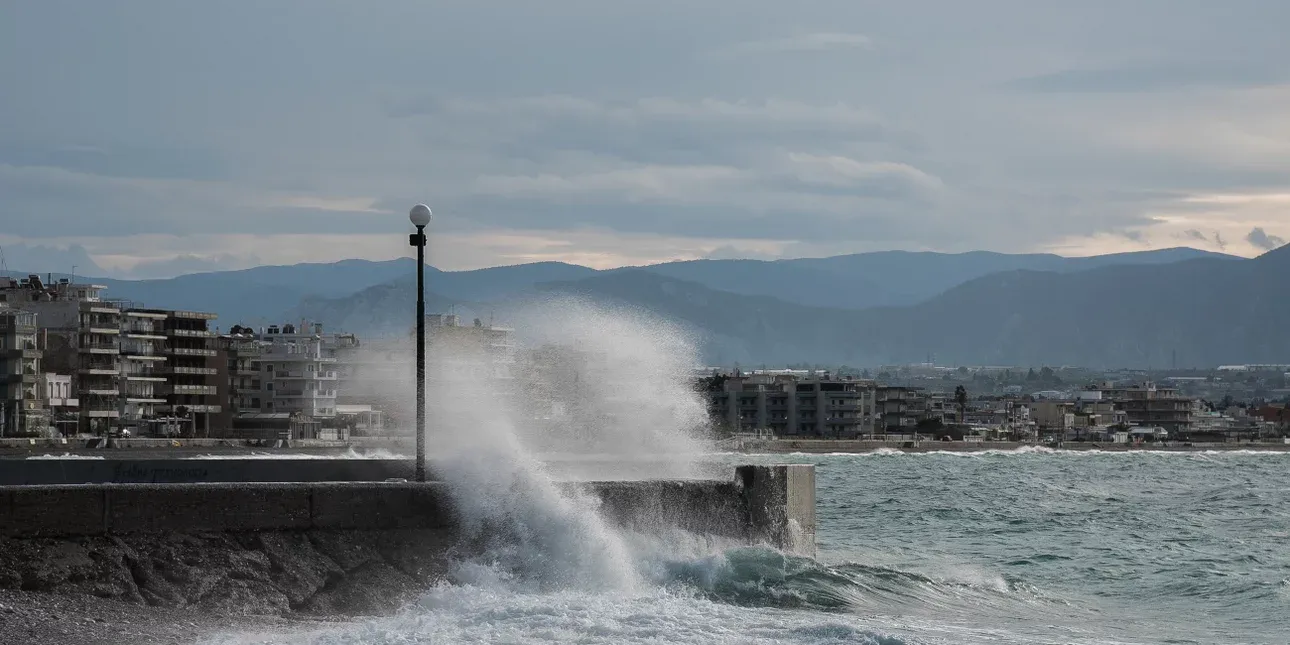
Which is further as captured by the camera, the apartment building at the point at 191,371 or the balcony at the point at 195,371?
the balcony at the point at 195,371

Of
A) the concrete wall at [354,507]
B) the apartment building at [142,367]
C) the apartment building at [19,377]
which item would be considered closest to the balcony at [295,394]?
the apartment building at [142,367]

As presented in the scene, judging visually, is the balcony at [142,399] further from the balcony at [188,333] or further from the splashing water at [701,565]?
the splashing water at [701,565]

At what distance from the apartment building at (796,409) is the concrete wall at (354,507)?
488 feet

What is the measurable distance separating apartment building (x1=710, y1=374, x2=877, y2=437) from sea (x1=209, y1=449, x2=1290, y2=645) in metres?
129

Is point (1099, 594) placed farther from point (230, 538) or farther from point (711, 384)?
point (711, 384)

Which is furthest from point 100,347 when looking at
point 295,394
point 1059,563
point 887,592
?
point 887,592

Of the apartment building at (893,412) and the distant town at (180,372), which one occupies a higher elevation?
the distant town at (180,372)

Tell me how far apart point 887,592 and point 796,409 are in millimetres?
152067

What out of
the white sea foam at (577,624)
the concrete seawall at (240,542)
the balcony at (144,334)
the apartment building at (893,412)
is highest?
the balcony at (144,334)

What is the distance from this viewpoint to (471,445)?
68.6ft

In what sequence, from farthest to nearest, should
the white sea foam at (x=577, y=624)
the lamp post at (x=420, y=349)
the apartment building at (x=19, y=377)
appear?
the apartment building at (x=19, y=377)
the lamp post at (x=420, y=349)
the white sea foam at (x=577, y=624)

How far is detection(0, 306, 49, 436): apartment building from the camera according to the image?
88.3 meters

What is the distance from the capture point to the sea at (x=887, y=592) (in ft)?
51.6

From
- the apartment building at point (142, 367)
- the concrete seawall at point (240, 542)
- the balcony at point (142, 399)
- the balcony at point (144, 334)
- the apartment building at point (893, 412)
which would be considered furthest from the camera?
the apartment building at point (893, 412)
